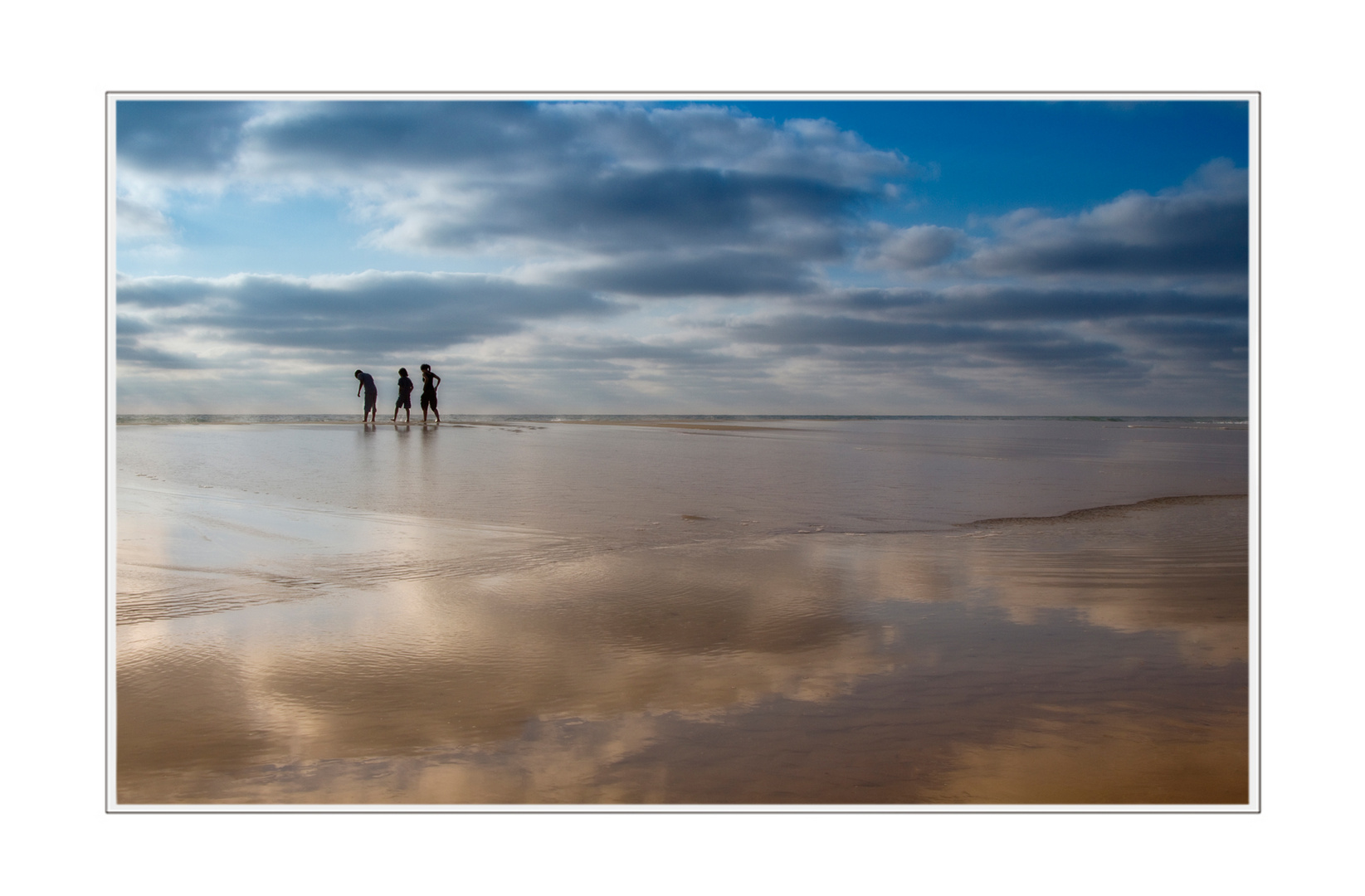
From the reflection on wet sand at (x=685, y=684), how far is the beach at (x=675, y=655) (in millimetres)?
11

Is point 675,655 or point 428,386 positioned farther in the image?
point 428,386

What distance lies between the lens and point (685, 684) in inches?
99.1

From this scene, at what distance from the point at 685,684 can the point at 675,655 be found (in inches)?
10.8

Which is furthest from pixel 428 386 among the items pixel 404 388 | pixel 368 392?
pixel 368 392

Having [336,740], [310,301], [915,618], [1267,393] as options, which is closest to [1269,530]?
[1267,393]

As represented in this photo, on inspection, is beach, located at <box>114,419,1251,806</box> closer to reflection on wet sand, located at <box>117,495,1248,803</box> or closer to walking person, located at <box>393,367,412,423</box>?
reflection on wet sand, located at <box>117,495,1248,803</box>

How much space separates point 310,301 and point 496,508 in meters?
4.94

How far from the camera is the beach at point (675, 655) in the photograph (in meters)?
2.04

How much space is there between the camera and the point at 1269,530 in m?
3.07
